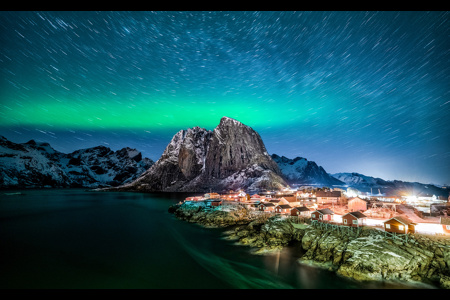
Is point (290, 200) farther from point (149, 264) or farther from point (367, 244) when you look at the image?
point (149, 264)

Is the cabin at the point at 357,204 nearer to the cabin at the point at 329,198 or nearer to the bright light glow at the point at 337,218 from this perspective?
the bright light glow at the point at 337,218

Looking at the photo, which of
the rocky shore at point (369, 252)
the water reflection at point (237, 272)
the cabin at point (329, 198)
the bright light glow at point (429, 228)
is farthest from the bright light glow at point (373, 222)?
the cabin at point (329, 198)

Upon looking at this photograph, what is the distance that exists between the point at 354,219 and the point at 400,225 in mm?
5054

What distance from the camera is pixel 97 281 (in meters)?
20.0

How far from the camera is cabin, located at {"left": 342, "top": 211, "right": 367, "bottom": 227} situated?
1079 inches

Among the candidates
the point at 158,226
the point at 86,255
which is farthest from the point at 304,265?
the point at 158,226

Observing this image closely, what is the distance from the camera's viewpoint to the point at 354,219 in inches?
1089

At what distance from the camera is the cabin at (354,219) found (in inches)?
1079

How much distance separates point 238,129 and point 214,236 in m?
167

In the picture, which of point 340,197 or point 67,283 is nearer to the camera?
point 67,283

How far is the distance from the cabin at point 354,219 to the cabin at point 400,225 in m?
3.34

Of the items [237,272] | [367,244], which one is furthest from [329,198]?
[237,272]

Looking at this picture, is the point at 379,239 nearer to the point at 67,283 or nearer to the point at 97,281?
the point at 97,281
